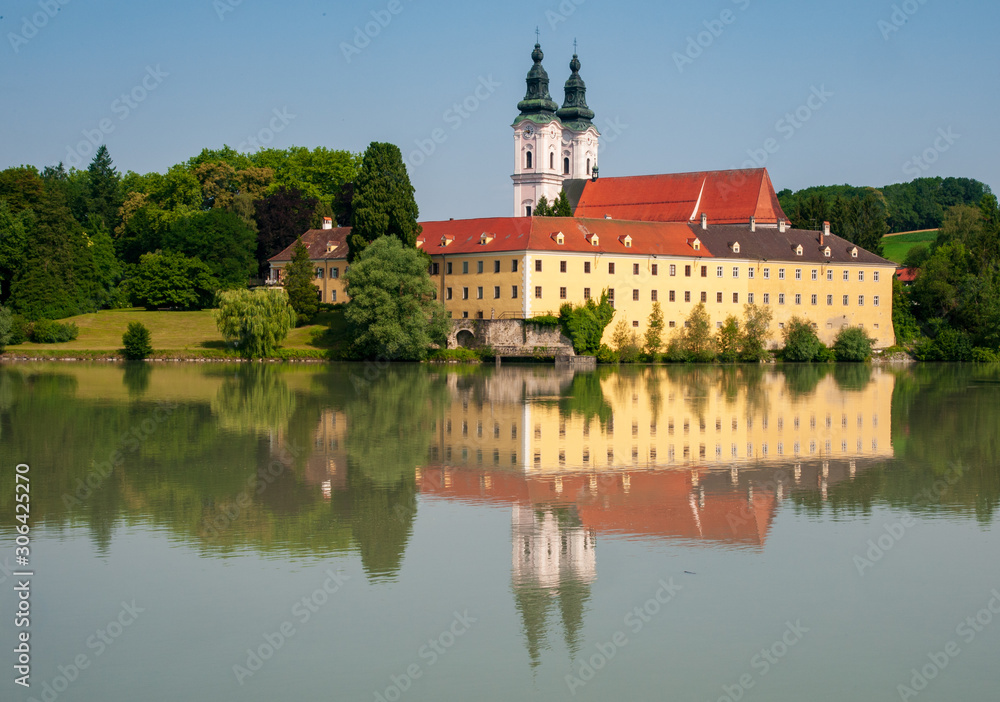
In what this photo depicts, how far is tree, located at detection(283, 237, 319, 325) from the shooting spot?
65.6m

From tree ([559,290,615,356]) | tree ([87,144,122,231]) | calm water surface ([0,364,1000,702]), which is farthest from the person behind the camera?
tree ([87,144,122,231])

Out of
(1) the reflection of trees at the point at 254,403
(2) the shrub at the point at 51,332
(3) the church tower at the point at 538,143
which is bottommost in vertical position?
(1) the reflection of trees at the point at 254,403

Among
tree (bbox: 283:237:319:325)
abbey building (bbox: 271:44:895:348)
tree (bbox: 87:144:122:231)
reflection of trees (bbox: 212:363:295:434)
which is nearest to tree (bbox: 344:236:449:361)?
abbey building (bbox: 271:44:895:348)

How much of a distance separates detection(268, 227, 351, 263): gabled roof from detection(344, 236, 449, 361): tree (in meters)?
15.3

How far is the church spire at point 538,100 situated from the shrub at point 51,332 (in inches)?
2204

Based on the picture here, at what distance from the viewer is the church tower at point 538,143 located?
104625 mm

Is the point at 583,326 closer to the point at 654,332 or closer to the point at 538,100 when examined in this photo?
the point at 654,332

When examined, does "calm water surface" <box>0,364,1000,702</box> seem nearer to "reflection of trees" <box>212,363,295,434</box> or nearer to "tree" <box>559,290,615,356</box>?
"reflection of trees" <box>212,363,295,434</box>

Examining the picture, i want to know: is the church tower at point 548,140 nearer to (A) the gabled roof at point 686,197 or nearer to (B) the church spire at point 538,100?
(B) the church spire at point 538,100

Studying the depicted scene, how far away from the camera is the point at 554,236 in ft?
209

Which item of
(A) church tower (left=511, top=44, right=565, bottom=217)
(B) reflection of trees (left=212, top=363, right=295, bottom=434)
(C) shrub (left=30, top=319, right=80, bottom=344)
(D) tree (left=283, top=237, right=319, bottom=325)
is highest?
(A) church tower (left=511, top=44, right=565, bottom=217)

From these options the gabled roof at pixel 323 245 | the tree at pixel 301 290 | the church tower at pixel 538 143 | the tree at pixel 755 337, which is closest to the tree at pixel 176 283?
the gabled roof at pixel 323 245

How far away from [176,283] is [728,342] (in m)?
34.8

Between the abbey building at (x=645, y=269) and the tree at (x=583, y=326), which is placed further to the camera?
the abbey building at (x=645, y=269)
